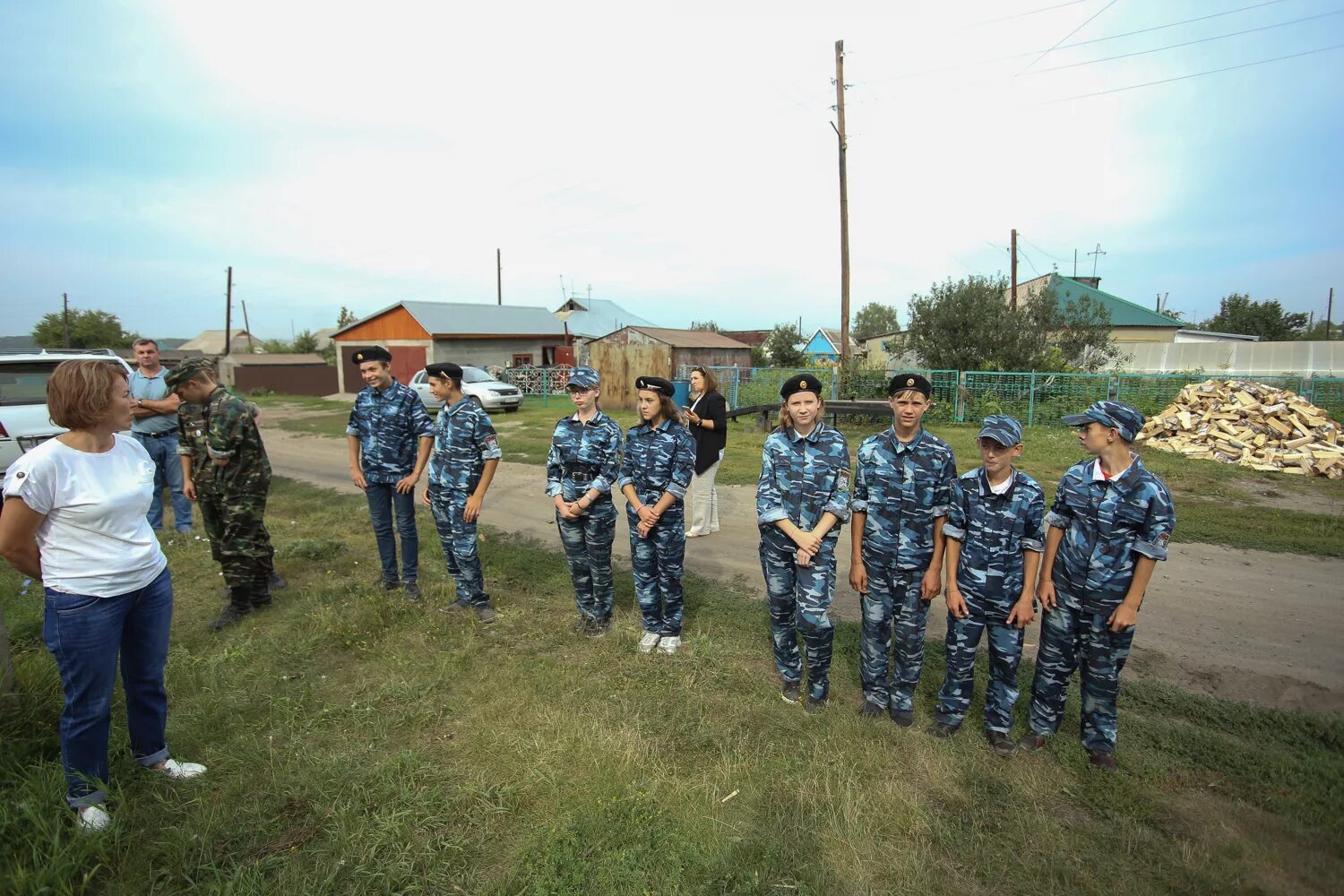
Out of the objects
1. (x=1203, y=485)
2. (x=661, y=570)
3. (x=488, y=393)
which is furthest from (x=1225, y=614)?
(x=488, y=393)

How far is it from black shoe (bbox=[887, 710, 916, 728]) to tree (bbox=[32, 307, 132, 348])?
63.7 m

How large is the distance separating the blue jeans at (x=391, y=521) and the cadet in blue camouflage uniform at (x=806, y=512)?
2.99 meters

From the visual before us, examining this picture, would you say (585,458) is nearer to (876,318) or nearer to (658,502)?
(658,502)

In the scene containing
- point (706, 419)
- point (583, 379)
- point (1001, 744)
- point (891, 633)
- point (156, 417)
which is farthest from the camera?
point (706, 419)

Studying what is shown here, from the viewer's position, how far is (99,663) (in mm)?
2703

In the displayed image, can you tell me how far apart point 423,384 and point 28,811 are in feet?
56.5

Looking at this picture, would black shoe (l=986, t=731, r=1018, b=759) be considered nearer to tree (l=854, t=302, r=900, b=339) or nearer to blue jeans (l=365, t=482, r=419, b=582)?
blue jeans (l=365, t=482, r=419, b=582)

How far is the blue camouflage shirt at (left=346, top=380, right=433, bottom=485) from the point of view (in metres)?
5.10

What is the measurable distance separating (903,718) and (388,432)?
4112 millimetres

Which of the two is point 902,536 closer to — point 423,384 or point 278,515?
point 278,515

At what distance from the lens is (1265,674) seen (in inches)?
155

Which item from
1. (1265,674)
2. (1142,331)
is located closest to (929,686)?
(1265,674)

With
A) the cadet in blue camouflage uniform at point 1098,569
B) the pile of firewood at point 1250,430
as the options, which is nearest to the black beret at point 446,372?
the cadet in blue camouflage uniform at point 1098,569

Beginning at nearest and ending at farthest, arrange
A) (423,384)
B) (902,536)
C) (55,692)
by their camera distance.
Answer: (902,536), (55,692), (423,384)
